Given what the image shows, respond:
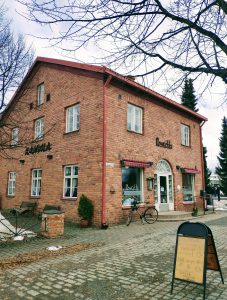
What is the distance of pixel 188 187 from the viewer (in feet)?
57.1

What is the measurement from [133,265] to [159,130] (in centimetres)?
1032

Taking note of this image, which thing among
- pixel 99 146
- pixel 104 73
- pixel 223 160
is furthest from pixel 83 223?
pixel 223 160

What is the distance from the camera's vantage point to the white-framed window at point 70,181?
13023mm

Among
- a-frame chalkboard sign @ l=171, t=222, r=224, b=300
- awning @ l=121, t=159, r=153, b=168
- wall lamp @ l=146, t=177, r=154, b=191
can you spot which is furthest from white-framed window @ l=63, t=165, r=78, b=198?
a-frame chalkboard sign @ l=171, t=222, r=224, b=300

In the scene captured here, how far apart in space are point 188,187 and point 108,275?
13055 millimetres

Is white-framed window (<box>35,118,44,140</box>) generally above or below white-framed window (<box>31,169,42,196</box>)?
above

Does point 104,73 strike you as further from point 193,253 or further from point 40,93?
point 193,253

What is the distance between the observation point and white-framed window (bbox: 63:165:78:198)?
13.0m

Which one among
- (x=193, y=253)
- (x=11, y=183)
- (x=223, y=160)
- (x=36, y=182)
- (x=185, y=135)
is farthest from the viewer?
Answer: (x=223, y=160)

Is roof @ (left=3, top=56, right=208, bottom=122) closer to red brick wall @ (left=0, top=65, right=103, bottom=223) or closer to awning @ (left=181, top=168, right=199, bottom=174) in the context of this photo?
red brick wall @ (left=0, top=65, right=103, bottom=223)

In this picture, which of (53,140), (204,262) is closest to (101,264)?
(204,262)

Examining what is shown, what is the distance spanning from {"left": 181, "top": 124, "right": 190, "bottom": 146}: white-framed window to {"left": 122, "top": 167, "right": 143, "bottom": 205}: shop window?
552cm

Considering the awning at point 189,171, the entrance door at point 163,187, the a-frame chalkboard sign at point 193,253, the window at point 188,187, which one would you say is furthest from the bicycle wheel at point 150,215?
the a-frame chalkboard sign at point 193,253

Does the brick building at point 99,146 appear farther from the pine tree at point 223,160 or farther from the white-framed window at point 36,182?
the pine tree at point 223,160
